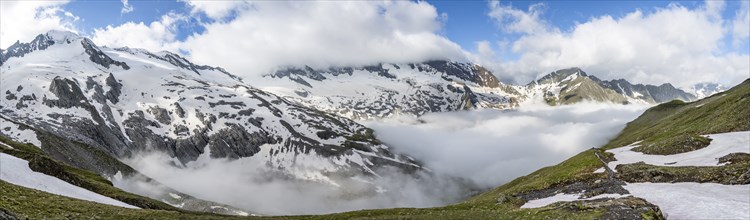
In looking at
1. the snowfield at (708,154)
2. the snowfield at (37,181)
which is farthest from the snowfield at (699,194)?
the snowfield at (37,181)

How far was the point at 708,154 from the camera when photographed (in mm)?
75812

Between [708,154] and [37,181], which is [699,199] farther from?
[37,181]

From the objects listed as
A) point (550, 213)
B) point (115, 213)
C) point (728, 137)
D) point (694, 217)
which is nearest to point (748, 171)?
point (694, 217)

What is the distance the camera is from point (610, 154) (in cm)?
10406

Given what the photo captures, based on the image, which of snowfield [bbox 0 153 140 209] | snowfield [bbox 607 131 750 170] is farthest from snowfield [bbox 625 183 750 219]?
snowfield [bbox 0 153 140 209]

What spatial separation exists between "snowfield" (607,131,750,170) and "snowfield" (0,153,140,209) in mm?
89991

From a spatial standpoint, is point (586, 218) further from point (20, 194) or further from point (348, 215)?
point (20, 194)

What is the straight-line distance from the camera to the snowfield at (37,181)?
217ft

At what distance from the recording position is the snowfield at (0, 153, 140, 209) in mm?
66125

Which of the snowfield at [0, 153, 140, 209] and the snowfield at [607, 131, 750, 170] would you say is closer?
the snowfield at [0, 153, 140, 209]

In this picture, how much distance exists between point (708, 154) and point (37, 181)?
368 ft

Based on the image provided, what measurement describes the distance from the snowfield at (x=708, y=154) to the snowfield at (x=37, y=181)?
8999cm

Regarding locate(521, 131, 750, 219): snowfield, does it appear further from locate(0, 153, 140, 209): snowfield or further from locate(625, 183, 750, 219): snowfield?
locate(0, 153, 140, 209): snowfield

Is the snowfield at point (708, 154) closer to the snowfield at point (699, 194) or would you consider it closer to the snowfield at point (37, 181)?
the snowfield at point (699, 194)
